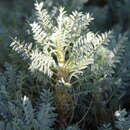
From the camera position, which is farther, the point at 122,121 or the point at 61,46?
the point at 61,46

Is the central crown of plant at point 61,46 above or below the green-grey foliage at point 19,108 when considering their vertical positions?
above

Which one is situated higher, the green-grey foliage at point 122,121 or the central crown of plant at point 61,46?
the central crown of plant at point 61,46

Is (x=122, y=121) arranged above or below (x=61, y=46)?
below

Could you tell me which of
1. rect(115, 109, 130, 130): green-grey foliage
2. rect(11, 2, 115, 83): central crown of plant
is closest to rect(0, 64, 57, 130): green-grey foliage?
rect(11, 2, 115, 83): central crown of plant

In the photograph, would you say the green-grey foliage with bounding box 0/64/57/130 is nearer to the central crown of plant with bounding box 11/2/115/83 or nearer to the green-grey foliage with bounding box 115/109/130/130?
the central crown of plant with bounding box 11/2/115/83

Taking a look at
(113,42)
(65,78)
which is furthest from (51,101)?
(113,42)

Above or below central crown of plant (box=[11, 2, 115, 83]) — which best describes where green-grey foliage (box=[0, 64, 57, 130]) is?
below

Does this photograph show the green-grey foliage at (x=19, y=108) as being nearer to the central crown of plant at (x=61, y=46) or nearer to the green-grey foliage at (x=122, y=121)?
the central crown of plant at (x=61, y=46)

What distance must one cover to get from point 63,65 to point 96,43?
12 centimetres

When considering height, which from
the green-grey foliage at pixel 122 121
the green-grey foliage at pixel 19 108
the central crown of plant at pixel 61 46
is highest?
the central crown of plant at pixel 61 46

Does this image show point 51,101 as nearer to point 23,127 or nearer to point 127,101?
point 23,127

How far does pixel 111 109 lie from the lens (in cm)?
105

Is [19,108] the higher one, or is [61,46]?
[61,46]

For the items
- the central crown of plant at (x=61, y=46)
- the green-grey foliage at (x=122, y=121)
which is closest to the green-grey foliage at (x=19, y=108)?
the central crown of plant at (x=61, y=46)
